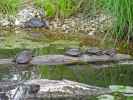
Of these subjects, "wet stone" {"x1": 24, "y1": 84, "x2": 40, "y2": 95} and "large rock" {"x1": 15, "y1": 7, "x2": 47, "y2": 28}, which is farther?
"large rock" {"x1": 15, "y1": 7, "x2": 47, "y2": 28}

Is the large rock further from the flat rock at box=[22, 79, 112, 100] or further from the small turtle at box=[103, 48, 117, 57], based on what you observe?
the flat rock at box=[22, 79, 112, 100]

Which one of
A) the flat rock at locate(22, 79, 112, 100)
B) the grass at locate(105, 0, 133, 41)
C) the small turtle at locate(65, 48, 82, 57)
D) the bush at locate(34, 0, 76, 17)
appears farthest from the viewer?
the bush at locate(34, 0, 76, 17)

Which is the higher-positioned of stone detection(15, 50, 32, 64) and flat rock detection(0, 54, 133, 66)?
stone detection(15, 50, 32, 64)

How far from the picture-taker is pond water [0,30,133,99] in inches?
175

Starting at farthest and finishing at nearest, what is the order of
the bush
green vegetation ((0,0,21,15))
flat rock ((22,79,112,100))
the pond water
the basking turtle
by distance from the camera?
the bush < green vegetation ((0,0,21,15)) < the basking turtle < the pond water < flat rock ((22,79,112,100))

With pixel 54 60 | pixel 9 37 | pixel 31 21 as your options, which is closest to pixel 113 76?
pixel 54 60

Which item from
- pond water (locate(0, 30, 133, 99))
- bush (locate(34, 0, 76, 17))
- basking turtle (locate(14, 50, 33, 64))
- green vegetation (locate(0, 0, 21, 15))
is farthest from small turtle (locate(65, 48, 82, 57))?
green vegetation (locate(0, 0, 21, 15))

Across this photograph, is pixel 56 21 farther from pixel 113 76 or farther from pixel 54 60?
Answer: pixel 113 76

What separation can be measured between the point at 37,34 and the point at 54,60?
4.21 ft

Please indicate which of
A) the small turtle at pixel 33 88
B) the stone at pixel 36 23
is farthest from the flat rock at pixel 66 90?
the stone at pixel 36 23

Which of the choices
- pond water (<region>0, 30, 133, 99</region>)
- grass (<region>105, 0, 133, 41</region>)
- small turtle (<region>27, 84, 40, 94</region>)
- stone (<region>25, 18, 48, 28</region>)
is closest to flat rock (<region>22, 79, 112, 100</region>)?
small turtle (<region>27, 84, 40, 94</region>)

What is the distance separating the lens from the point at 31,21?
6.60 metres

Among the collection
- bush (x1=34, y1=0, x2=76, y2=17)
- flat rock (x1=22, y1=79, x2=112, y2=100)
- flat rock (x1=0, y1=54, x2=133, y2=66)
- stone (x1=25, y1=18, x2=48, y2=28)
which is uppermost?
bush (x1=34, y1=0, x2=76, y2=17)

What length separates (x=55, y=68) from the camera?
Answer: 4.80 m
